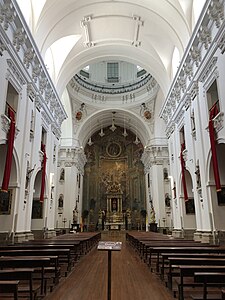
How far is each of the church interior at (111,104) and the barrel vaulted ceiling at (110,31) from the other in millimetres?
59

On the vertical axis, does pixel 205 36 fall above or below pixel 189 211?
above

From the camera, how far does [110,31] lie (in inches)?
585

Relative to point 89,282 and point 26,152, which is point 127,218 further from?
point 89,282

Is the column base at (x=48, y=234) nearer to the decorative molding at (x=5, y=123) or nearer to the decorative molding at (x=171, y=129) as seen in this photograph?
the decorative molding at (x=5, y=123)

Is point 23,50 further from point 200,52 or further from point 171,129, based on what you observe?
point 171,129

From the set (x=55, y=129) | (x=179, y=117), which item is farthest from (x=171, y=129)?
(x=55, y=129)

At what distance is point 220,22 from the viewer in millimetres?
8031

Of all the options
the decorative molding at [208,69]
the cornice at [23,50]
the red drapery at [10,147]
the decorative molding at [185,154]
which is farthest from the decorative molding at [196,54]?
the red drapery at [10,147]

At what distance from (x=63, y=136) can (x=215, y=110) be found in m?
17.0

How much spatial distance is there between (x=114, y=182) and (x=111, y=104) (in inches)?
342

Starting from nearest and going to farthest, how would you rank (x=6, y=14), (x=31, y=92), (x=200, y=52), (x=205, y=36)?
(x=6, y=14)
(x=205, y=36)
(x=200, y=52)
(x=31, y=92)

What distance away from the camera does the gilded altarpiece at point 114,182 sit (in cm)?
2684

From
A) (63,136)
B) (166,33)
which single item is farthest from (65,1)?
(63,136)

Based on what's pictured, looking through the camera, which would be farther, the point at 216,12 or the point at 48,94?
the point at 48,94
